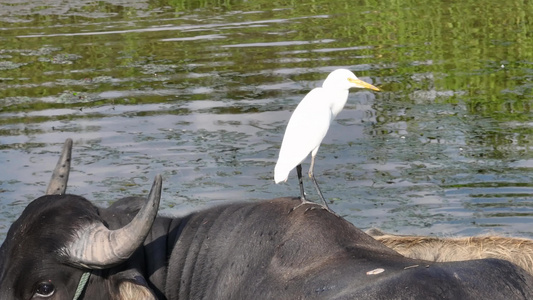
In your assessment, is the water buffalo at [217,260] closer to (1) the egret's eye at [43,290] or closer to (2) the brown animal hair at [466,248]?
(1) the egret's eye at [43,290]

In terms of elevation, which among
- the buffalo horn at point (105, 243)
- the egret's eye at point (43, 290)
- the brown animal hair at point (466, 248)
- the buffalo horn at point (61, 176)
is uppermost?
the buffalo horn at point (61, 176)

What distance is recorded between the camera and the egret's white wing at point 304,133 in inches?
219

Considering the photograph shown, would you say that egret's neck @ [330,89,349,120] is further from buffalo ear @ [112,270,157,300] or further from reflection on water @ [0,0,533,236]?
buffalo ear @ [112,270,157,300]

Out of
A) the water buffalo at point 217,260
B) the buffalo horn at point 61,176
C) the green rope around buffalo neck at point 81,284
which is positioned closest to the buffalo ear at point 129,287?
the water buffalo at point 217,260

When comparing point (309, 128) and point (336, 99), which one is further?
point (336, 99)

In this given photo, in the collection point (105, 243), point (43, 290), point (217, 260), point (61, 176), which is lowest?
point (217, 260)

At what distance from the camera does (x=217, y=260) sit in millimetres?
4746

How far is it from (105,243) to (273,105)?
6.86m

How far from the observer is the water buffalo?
3680 millimetres

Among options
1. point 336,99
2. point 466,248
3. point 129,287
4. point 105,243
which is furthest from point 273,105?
point 105,243

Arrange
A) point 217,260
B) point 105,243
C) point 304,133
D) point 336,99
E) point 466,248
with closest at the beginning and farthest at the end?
point 105,243
point 217,260
point 466,248
point 304,133
point 336,99

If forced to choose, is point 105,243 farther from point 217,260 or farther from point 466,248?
point 466,248

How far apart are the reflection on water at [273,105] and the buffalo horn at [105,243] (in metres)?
3.26

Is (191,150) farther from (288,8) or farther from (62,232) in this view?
(288,8)
